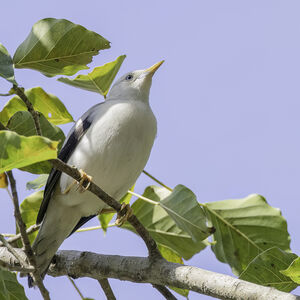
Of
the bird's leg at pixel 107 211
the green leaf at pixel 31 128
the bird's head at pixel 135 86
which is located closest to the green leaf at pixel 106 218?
the bird's leg at pixel 107 211

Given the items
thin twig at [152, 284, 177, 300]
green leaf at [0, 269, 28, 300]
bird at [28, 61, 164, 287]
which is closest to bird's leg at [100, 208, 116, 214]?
bird at [28, 61, 164, 287]

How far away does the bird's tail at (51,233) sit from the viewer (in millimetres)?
4156

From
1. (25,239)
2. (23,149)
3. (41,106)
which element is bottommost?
(25,239)

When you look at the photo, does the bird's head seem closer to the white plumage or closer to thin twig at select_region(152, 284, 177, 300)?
the white plumage

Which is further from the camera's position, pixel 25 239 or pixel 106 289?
pixel 106 289

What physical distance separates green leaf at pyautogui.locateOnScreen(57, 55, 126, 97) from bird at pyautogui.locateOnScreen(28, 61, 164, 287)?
0.24 metres

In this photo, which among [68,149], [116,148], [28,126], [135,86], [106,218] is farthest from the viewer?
[135,86]

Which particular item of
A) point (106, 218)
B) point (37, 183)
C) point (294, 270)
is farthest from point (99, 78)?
point (294, 270)

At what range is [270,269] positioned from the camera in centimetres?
313

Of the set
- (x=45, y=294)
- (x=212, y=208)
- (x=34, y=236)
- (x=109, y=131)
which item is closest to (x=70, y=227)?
(x=34, y=236)

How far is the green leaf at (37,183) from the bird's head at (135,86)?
1110 millimetres

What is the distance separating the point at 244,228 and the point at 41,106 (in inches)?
76.4

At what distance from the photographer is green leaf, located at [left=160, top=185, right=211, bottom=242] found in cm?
339

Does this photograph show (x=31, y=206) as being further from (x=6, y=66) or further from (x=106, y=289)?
(x=6, y=66)
